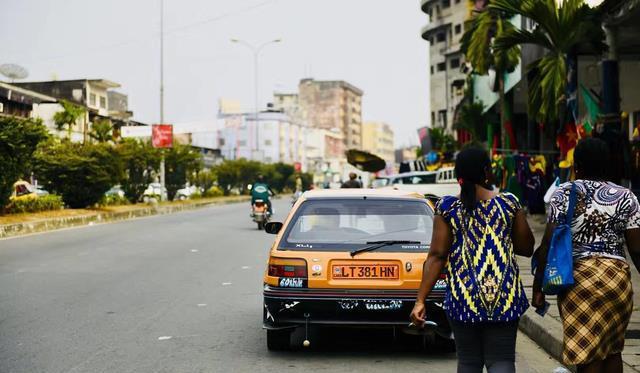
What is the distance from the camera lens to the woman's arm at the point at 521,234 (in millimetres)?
4664

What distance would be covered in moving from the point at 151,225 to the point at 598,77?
48.0ft

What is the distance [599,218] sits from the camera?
4906 millimetres

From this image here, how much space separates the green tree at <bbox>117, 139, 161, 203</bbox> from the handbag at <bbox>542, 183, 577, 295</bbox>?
139 ft

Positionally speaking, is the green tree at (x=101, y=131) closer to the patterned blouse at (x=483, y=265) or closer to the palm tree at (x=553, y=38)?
the palm tree at (x=553, y=38)

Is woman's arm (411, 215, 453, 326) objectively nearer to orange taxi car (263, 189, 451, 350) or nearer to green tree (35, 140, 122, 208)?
orange taxi car (263, 189, 451, 350)

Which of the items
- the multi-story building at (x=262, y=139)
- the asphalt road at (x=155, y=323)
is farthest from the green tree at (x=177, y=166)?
the multi-story building at (x=262, y=139)

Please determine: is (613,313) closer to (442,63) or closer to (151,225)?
(151,225)

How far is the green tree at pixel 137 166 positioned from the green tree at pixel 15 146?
17.6 meters

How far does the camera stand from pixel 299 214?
8.02 m

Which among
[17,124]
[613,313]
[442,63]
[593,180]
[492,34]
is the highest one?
[442,63]

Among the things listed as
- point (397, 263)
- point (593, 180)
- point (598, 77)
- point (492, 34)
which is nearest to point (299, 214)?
point (397, 263)

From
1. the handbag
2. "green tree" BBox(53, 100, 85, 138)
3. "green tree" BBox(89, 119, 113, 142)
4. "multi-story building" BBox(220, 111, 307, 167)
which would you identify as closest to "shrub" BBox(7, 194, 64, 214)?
the handbag

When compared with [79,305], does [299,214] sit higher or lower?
higher

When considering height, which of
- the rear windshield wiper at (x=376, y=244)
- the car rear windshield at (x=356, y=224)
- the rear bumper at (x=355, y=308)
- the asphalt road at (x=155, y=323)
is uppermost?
the car rear windshield at (x=356, y=224)
